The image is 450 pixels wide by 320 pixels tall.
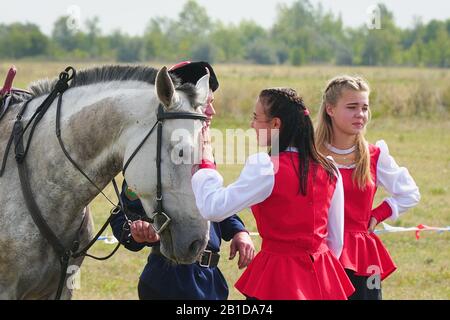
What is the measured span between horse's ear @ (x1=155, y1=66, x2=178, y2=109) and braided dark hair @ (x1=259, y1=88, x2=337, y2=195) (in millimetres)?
439

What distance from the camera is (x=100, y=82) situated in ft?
13.3

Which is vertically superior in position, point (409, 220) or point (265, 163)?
point (265, 163)

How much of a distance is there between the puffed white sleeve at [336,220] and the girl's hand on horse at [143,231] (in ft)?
2.92

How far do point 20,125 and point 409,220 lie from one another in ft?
26.0

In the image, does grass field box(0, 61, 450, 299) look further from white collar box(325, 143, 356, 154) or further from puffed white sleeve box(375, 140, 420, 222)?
white collar box(325, 143, 356, 154)

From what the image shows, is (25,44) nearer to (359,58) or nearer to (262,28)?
(359,58)

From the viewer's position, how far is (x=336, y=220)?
12.5 feet


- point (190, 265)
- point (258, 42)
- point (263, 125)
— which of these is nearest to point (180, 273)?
point (190, 265)

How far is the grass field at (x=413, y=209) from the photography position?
25.3 ft

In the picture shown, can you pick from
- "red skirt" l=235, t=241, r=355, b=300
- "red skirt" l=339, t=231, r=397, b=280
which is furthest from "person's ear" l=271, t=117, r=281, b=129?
"red skirt" l=339, t=231, r=397, b=280

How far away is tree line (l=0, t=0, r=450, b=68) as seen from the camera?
77188 mm

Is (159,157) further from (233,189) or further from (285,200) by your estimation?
(285,200)

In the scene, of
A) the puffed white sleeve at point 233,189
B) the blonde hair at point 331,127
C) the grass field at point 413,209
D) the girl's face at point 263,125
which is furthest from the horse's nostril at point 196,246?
the grass field at point 413,209
